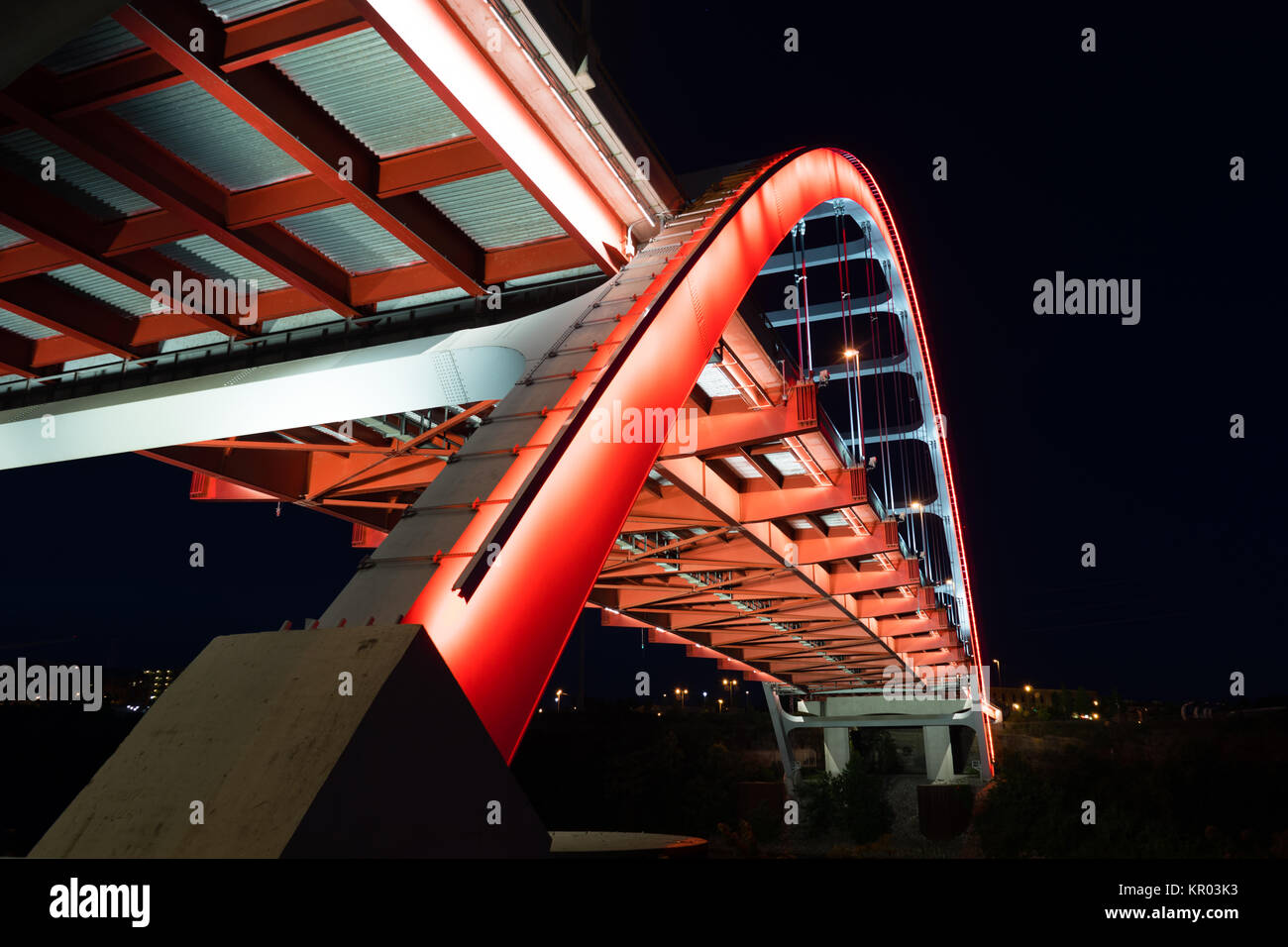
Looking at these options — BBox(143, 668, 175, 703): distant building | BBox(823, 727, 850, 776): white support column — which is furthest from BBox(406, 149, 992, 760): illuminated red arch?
BBox(143, 668, 175, 703): distant building

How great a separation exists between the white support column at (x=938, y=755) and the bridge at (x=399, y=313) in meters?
45.6

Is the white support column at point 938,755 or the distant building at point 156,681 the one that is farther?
the distant building at point 156,681

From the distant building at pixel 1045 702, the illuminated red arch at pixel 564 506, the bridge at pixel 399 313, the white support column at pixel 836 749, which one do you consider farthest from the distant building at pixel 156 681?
the distant building at pixel 1045 702

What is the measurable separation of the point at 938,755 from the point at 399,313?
56138 millimetres

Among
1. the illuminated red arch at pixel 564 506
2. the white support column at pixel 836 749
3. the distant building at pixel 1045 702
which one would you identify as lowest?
the distant building at pixel 1045 702

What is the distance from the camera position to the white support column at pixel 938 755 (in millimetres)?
60469

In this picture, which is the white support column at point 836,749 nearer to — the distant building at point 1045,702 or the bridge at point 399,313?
the bridge at point 399,313

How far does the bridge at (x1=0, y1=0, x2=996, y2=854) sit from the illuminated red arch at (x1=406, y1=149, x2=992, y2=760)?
3 cm

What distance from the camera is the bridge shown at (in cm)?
623

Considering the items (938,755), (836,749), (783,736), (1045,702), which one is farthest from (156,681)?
(1045,702)

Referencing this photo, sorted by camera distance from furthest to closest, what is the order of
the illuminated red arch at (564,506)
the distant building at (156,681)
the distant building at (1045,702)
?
the distant building at (1045,702) → the distant building at (156,681) → the illuminated red arch at (564,506)

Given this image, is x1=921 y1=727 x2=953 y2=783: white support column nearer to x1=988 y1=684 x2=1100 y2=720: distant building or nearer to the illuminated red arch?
the illuminated red arch
